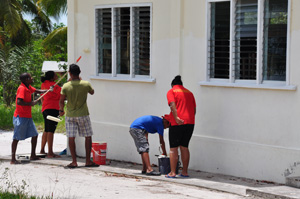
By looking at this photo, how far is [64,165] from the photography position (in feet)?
37.7

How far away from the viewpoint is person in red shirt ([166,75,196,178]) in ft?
32.7

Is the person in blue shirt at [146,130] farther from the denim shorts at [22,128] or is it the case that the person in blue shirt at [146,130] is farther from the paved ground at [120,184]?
the denim shorts at [22,128]

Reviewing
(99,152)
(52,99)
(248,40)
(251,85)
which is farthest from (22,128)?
(248,40)

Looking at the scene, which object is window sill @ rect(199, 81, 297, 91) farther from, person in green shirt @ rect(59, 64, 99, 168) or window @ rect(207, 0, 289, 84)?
person in green shirt @ rect(59, 64, 99, 168)

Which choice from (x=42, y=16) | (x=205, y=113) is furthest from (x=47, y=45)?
(x=205, y=113)

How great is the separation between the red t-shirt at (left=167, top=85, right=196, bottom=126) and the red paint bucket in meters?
2.01

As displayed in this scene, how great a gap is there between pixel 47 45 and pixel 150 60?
1981 cm

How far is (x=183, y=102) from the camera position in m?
9.95

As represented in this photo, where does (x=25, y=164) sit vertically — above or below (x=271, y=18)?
below

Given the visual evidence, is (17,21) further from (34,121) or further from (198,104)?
(198,104)

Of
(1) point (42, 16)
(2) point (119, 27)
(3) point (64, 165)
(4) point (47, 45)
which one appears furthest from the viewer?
(1) point (42, 16)

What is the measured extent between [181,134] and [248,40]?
1926mm

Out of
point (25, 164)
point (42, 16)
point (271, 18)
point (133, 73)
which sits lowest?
point (25, 164)

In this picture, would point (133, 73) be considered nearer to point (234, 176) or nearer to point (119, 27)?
point (119, 27)
